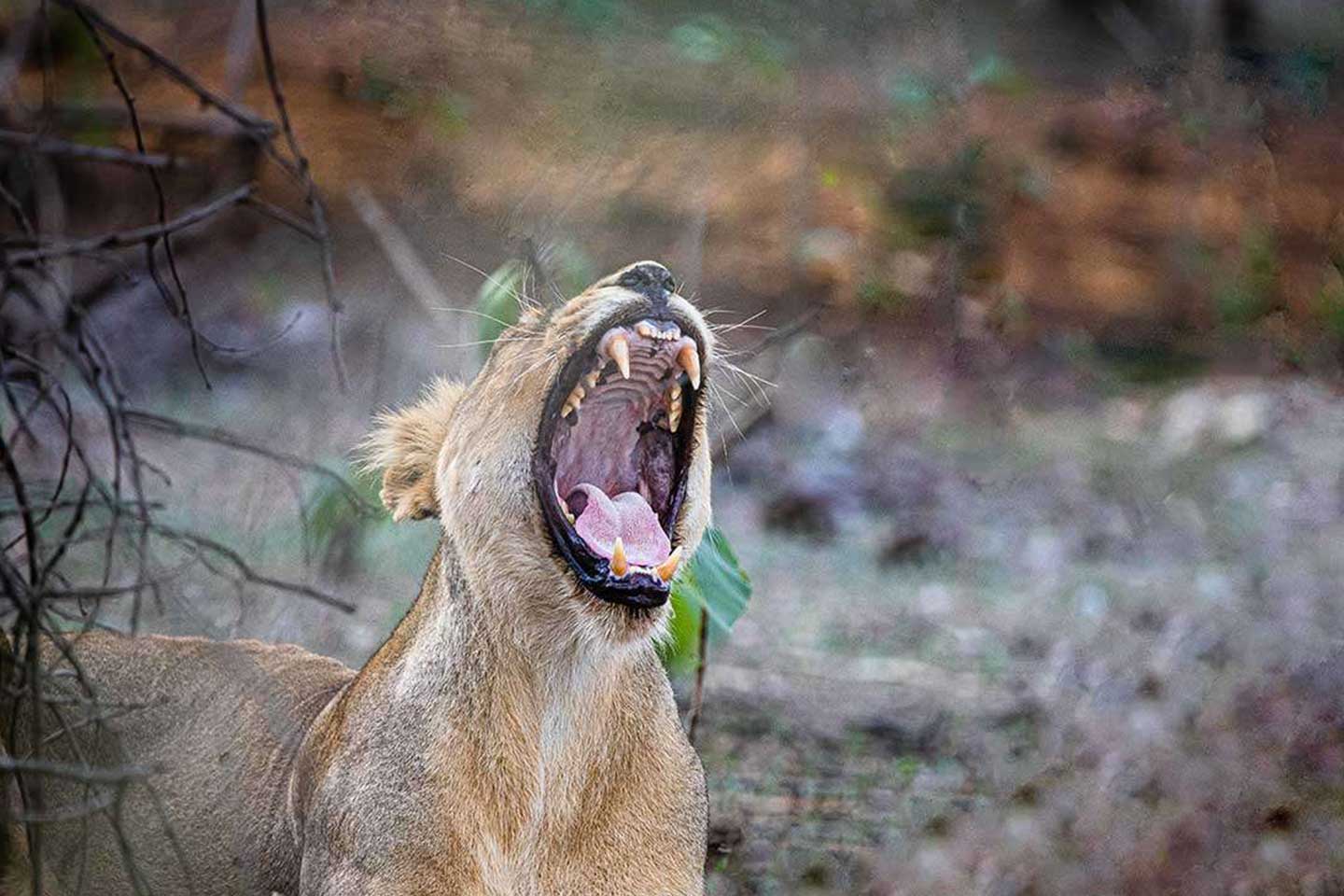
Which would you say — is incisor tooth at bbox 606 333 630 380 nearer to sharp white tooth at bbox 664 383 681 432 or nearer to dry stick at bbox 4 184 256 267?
sharp white tooth at bbox 664 383 681 432

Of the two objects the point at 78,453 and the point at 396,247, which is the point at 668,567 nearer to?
the point at 78,453

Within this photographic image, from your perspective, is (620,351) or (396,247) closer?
(620,351)

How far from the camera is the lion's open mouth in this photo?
10.9ft

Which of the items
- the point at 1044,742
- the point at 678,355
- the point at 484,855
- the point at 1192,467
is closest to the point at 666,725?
the point at 484,855

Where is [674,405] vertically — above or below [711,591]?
above

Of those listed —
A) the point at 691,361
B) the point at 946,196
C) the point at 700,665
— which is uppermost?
the point at 691,361

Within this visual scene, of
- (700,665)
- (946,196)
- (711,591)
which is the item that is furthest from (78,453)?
(946,196)

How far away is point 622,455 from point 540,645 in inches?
21.8

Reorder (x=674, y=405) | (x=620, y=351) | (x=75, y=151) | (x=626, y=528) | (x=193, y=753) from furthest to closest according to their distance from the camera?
Result: (x=193, y=753) < (x=674, y=405) < (x=626, y=528) < (x=620, y=351) < (x=75, y=151)

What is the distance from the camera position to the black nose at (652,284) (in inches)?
131

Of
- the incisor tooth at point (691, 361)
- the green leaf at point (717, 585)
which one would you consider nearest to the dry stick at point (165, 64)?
the incisor tooth at point (691, 361)

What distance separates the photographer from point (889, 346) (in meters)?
10.0

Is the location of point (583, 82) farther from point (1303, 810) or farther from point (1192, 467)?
point (1303, 810)

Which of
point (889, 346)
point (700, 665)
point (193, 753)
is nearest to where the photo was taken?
point (193, 753)
